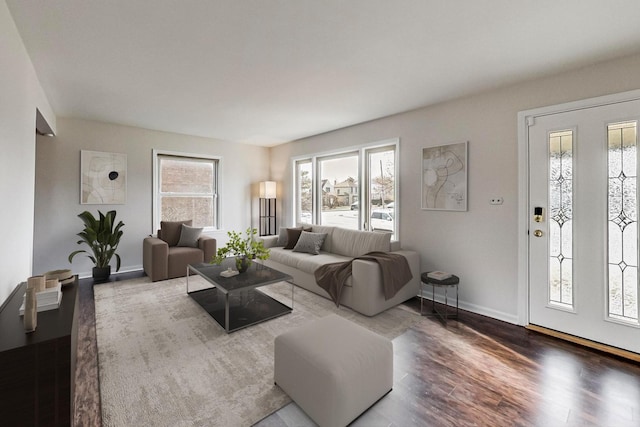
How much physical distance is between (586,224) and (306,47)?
2951 millimetres

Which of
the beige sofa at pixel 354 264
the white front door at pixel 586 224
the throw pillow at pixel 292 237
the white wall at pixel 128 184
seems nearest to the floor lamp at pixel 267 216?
the white wall at pixel 128 184

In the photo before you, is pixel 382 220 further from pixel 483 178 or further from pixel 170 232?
pixel 170 232

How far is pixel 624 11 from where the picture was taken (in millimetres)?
1858

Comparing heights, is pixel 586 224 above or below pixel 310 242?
above

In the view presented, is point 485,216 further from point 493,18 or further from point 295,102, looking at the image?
point 295,102

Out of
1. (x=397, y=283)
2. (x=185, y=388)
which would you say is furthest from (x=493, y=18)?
(x=185, y=388)

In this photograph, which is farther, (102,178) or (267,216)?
(267,216)

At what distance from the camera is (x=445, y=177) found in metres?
3.53

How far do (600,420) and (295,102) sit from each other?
151 inches

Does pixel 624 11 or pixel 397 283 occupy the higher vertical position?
pixel 624 11

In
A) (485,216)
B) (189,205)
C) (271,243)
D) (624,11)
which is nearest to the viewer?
(624,11)

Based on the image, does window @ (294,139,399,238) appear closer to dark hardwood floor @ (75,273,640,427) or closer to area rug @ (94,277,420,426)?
area rug @ (94,277,420,426)

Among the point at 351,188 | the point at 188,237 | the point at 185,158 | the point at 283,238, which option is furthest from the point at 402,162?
the point at 185,158

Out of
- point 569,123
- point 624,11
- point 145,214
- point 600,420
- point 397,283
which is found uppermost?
point 624,11
